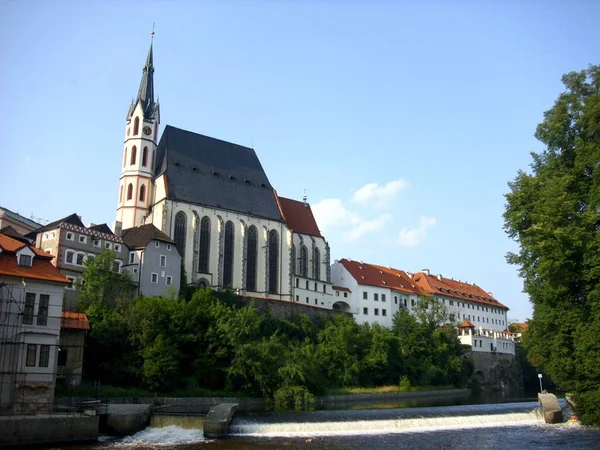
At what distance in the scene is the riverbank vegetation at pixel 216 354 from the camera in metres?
43.5

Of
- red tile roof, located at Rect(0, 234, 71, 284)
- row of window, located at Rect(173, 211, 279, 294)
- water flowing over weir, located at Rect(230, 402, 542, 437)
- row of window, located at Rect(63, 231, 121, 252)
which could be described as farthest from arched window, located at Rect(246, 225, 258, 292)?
red tile roof, located at Rect(0, 234, 71, 284)

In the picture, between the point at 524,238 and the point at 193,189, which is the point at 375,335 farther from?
the point at 524,238

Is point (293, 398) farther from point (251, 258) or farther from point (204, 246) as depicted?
point (251, 258)

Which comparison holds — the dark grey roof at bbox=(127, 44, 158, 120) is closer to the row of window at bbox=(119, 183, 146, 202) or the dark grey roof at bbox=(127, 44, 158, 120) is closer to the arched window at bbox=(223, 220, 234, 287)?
the row of window at bbox=(119, 183, 146, 202)

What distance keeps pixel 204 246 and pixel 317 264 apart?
736 inches

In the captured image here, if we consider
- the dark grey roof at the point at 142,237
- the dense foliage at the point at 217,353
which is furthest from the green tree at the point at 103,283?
the dark grey roof at the point at 142,237

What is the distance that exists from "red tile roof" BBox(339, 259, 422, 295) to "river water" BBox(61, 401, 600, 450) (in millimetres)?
50257

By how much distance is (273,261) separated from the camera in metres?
77.5

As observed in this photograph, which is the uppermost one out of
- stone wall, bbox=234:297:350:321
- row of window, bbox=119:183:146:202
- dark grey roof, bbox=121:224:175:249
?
row of window, bbox=119:183:146:202

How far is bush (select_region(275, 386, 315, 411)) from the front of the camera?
150 feet

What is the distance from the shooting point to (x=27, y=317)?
3281cm

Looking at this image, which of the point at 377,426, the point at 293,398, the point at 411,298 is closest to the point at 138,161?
the point at 293,398

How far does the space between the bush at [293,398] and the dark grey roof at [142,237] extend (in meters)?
20.3

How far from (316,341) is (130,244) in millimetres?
22229
